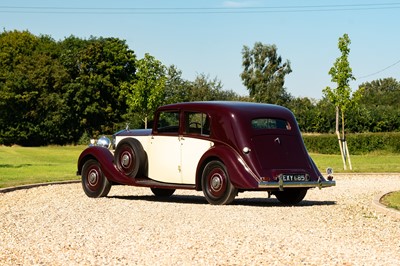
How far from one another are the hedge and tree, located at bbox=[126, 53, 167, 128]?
2108cm

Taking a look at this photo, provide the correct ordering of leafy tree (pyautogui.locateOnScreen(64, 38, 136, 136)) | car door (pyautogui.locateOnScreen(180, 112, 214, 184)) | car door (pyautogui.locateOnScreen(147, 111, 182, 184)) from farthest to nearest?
leafy tree (pyautogui.locateOnScreen(64, 38, 136, 136)) → car door (pyautogui.locateOnScreen(147, 111, 182, 184)) → car door (pyautogui.locateOnScreen(180, 112, 214, 184))

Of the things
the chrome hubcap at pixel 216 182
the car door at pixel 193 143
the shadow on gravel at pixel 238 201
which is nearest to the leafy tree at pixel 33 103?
the shadow on gravel at pixel 238 201

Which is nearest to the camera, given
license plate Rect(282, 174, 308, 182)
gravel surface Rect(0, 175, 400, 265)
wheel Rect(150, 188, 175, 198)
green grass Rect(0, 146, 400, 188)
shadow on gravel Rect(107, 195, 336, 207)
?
gravel surface Rect(0, 175, 400, 265)

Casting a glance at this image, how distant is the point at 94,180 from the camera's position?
59.0 feet

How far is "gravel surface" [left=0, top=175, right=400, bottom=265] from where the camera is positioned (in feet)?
29.4

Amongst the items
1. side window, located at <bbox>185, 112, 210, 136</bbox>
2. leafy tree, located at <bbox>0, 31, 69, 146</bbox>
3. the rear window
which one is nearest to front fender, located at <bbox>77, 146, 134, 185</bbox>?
side window, located at <bbox>185, 112, 210, 136</bbox>

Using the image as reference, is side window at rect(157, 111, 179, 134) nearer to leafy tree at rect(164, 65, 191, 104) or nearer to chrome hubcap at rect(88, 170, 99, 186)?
chrome hubcap at rect(88, 170, 99, 186)

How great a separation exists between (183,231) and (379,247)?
9.27 ft

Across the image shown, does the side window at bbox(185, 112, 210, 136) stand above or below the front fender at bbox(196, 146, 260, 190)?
above

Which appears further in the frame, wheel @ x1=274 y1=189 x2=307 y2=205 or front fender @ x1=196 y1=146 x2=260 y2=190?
wheel @ x1=274 y1=189 x2=307 y2=205

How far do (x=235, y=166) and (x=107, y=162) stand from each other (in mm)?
3498

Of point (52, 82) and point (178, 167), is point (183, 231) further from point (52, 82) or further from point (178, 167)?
point (52, 82)

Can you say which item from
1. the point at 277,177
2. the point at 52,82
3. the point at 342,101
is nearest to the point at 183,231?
the point at 277,177

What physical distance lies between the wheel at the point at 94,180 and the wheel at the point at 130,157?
0.73 m
